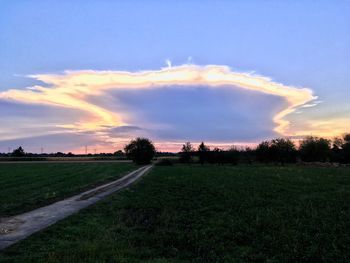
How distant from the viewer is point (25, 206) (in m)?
20.9

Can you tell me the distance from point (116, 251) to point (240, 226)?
4758mm

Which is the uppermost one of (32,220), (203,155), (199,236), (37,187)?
(203,155)

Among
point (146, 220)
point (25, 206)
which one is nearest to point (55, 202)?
point (25, 206)

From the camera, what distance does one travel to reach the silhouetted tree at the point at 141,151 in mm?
139250

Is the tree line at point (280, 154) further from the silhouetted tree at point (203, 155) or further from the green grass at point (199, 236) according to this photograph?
the green grass at point (199, 236)

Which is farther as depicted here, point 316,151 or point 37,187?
point 316,151

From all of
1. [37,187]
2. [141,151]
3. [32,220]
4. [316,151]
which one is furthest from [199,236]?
[316,151]

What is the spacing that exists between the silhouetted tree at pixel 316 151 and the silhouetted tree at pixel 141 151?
5158cm

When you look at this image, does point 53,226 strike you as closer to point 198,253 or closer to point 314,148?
point 198,253

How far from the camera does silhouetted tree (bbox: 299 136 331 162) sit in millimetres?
145125

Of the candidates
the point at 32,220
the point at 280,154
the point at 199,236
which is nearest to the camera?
the point at 199,236

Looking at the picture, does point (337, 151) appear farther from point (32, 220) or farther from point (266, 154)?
point (32, 220)

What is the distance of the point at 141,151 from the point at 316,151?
58062 millimetres

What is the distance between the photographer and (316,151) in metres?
146
